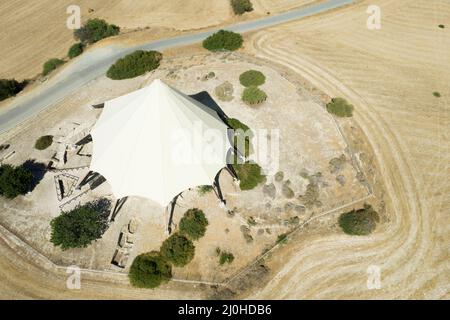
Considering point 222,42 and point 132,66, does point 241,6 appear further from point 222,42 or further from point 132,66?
point 132,66

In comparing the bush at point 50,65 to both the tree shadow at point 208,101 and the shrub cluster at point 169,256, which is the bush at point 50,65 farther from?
the shrub cluster at point 169,256

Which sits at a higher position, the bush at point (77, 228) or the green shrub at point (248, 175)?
the bush at point (77, 228)

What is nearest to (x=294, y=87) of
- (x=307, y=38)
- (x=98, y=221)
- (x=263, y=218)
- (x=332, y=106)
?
(x=332, y=106)

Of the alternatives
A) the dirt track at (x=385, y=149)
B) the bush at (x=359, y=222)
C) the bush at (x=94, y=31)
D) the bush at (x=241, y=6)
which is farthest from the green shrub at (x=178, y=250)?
the bush at (x=241, y=6)

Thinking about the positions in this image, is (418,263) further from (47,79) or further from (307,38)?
(47,79)

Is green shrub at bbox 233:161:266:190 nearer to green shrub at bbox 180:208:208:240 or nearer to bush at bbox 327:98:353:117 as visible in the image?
green shrub at bbox 180:208:208:240

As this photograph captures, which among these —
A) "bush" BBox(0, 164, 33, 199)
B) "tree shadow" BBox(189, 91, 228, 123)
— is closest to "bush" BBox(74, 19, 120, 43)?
"tree shadow" BBox(189, 91, 228, 123)
